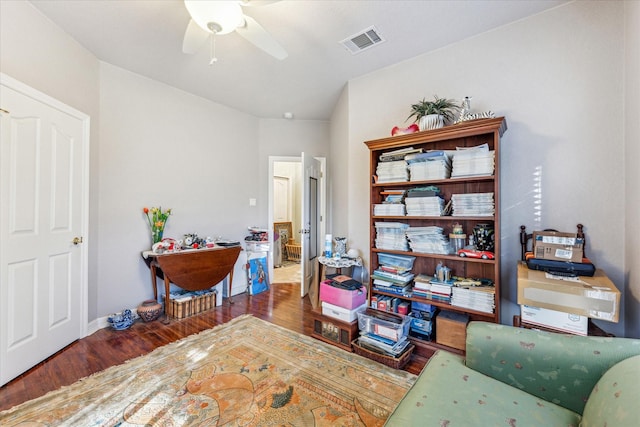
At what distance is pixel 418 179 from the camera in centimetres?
206

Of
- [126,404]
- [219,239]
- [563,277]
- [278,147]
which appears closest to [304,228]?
[219,239]

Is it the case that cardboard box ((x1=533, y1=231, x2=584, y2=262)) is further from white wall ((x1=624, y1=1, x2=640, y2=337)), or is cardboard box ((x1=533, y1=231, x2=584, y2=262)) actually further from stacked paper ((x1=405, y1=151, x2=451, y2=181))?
stacked paper ((x1=405, y1=151, x2=451, y2=181))

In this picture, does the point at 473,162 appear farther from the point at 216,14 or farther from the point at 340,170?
the point at 216,14

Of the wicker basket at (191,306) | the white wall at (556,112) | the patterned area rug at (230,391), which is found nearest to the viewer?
the patterned area rug at (230,391)

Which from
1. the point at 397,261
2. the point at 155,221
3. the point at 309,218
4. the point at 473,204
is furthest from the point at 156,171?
the point at 473,204

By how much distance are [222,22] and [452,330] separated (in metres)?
2.57

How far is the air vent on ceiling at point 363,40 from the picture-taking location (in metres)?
2.04

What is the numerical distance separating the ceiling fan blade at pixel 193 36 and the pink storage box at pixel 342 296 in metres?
2.07

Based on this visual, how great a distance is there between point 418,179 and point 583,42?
1349mm

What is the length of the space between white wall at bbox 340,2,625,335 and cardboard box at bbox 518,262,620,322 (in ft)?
1.45

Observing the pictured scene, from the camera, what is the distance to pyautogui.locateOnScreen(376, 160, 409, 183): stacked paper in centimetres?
214

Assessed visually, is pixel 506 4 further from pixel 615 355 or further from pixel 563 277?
pixel 615 355

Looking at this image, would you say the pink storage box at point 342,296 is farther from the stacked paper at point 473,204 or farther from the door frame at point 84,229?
the door frame at point 84,229

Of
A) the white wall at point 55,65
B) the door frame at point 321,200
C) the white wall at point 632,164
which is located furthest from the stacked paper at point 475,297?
the white wall at point 55,65
